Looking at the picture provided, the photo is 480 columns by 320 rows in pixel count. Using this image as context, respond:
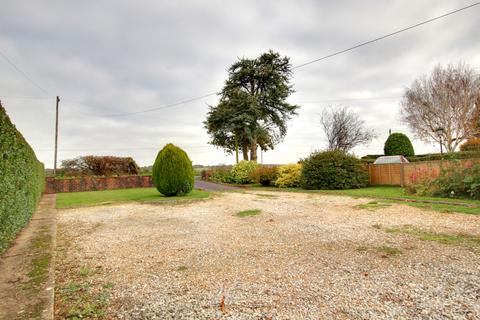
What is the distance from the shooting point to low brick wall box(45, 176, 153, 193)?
1755 centimetres

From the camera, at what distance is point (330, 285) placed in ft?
8.73

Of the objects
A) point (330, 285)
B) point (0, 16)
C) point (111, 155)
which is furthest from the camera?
point (111, 155)

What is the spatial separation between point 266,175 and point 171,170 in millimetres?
8502

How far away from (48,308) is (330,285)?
246 centimetres

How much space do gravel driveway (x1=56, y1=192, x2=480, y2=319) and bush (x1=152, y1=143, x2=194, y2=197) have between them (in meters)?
5.34

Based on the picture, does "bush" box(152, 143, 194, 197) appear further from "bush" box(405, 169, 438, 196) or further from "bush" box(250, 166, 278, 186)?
"bush" box(405, 169, 438, 196)

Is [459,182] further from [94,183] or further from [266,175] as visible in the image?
[94,183]

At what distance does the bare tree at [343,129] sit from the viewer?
2798cm

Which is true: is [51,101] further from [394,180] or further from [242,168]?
[394,180]

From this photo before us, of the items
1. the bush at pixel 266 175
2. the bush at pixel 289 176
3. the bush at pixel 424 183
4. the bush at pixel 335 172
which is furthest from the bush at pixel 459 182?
the bush at pixel 266 175

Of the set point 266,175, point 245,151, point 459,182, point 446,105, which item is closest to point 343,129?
point 446,105

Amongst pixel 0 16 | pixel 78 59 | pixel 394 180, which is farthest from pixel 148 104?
pixel 394 180

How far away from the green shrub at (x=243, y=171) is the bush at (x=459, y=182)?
12913 mm

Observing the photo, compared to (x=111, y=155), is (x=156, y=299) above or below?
below
